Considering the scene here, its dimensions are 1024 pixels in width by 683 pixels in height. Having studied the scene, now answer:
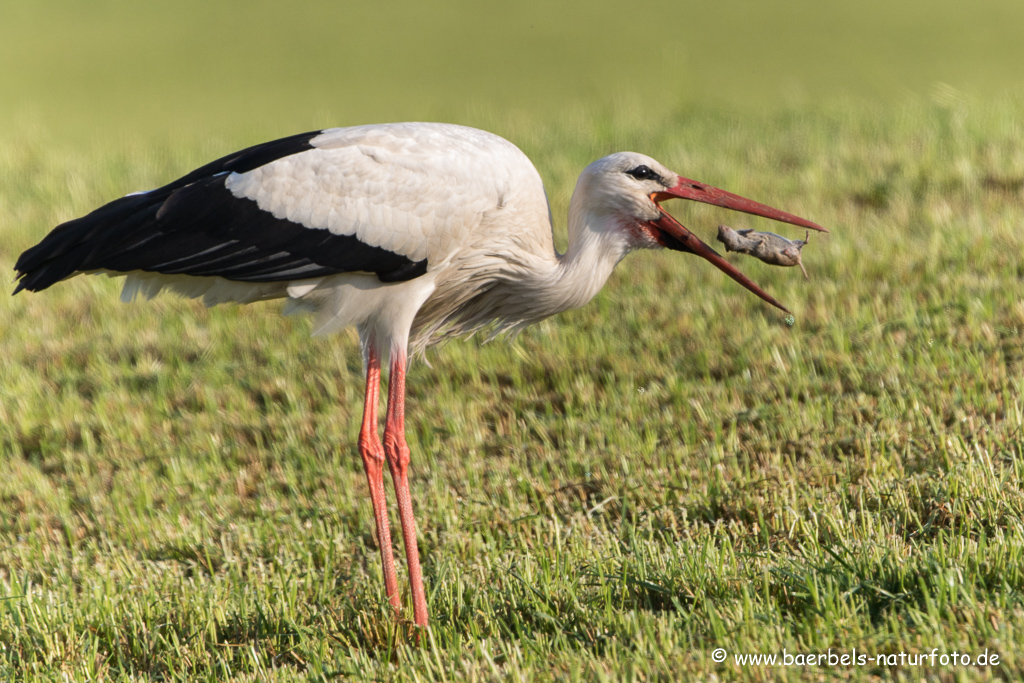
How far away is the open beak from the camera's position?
12.1 feet

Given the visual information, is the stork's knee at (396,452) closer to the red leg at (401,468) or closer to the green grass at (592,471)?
the red leg at (401,468)

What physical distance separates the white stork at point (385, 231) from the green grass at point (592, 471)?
0.62 meters

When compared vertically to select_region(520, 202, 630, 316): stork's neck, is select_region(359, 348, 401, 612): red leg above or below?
below

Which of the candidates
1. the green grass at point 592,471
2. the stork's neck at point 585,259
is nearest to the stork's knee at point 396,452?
the green grass at point 592,471

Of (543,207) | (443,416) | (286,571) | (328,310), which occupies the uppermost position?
(543,207)

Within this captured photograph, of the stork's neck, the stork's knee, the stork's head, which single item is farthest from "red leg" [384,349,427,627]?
the stork's head

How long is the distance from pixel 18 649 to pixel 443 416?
2.25 metres

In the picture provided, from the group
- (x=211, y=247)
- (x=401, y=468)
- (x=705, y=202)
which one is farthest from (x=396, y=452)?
(x=705, y=202)

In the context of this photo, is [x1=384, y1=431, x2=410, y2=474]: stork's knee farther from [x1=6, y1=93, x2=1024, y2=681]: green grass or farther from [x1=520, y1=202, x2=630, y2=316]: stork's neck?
[x1=520, y1=202, x2=630, y2=316]: stork's neck

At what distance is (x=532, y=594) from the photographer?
3244 mm

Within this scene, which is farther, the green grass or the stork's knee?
the stork's knee

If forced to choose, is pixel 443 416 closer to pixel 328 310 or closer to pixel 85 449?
pixel 328 310

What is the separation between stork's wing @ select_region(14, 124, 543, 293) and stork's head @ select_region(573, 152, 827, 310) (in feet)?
1.17

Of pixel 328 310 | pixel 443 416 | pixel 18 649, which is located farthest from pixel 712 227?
pixel 18 649
